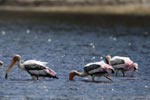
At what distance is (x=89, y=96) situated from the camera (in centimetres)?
2555

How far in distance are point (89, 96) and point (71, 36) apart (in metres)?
27.8

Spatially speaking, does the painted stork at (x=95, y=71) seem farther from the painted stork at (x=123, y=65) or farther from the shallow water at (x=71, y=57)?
the painted stork at (x=123, y=65)

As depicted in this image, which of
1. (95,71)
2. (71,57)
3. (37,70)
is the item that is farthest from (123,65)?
(71,57)

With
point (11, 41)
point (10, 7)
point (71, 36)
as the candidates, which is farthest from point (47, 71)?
point (10, 7)

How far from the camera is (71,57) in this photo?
36.3m

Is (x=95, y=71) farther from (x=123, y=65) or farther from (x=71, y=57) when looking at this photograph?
(x=71, y=57)

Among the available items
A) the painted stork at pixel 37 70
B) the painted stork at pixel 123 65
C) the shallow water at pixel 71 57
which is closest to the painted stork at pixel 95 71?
the shallow water at pixel 71 57

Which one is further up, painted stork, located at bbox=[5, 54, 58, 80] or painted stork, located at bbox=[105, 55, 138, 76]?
painted stork, located at bbox=[105, 55, 138, 76]

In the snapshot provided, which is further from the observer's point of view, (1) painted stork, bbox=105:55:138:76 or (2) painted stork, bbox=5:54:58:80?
(1) painted stork, bbox=105:55:138:76

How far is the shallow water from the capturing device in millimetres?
26031

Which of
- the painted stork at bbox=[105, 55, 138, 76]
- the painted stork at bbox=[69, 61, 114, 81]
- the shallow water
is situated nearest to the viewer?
the shallow water

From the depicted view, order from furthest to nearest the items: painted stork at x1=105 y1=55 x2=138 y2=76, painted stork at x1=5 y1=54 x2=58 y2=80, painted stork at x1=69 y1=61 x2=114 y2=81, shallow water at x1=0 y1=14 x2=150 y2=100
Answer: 1. painted stork at x1=105 y1=55 x2=138 y2=76
2. painted stork at x1=69 y1=61 x2=114 y2=81
3. painted stork at x1=5 y1=54 x2=58 y2=80
4. shallow water at x1=0 y1=14 x2=150 y2=100

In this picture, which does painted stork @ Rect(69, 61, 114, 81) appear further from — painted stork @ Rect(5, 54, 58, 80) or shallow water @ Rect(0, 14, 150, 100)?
painted stork @ Rect(5, 54, 58, 80)

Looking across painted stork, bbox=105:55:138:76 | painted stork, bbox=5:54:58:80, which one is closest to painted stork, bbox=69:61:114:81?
painted stork, bbox=5:54:58:80
